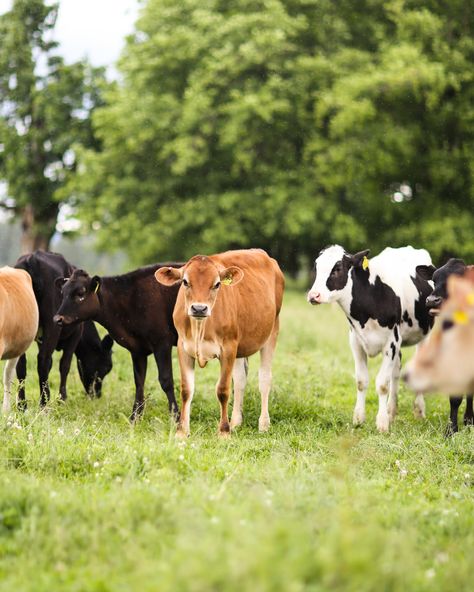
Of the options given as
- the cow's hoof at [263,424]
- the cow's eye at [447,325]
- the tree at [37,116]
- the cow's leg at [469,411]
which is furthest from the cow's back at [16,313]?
the tree at [37,116]

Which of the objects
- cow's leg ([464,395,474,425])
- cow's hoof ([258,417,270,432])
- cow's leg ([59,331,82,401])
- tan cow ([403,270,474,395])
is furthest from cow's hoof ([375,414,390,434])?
tan cow ([403,270,474,395])

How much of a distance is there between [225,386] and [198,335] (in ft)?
2.03

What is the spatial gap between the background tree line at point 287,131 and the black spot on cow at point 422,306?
15.4 meters

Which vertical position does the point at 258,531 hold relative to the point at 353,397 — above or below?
above

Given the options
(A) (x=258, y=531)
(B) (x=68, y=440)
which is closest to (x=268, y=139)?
(B) (x=68, y=440)

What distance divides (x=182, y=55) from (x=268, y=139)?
13.8ft

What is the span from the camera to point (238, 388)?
9008mm

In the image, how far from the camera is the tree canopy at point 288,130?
25734mm

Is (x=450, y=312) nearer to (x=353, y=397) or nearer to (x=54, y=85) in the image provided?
(x=353, y=397)

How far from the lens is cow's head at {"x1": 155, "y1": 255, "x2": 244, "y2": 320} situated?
7562 millimetres

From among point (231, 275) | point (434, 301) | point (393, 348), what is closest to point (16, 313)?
point (231, 275)

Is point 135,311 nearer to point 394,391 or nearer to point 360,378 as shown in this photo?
point 360,378

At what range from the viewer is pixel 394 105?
26.8 metres

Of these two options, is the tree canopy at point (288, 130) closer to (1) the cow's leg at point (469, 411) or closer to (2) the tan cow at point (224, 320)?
(1) the cow's leg at point (469, 411)
